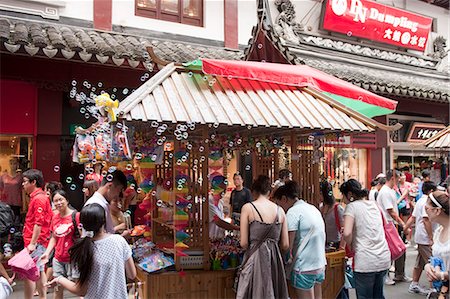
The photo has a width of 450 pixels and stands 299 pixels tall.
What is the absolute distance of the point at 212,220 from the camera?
5.88 meters

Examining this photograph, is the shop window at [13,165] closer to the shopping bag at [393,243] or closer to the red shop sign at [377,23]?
the shopping bag at [393,243]

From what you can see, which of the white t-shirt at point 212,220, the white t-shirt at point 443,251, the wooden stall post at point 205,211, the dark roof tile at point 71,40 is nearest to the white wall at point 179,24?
the dark roof tile at point 71,40

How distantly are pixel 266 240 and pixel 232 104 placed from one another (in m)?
1.68

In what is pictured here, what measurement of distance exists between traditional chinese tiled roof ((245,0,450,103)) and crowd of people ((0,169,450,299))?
4.82 metres

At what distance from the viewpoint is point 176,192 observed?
5363 mm

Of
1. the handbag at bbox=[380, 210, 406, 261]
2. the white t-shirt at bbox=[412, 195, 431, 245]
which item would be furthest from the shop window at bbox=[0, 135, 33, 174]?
the white t-shirt at bbox=[412, 195, 431, 245]

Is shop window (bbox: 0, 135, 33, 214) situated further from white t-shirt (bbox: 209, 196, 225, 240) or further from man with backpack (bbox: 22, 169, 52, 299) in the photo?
white t-shirt (bbox: 209, 196, 225, 240)

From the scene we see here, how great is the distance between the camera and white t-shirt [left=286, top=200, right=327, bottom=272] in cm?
488

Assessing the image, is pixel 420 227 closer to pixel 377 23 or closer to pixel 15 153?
pixel 15 153

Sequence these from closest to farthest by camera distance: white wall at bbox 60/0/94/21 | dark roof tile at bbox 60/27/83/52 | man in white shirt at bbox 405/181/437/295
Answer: man in white shirt at bbox 405/181/437/295, dark roof tile at bbox 60/27/83/52, white wall at bbox 60/0/94/21

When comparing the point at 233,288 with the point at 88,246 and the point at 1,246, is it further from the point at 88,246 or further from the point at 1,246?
the point at 1,246

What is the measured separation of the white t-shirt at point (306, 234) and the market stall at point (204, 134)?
949 mm

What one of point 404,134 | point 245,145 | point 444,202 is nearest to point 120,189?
point 245,145

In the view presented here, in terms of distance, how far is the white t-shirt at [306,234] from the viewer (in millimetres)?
4875
